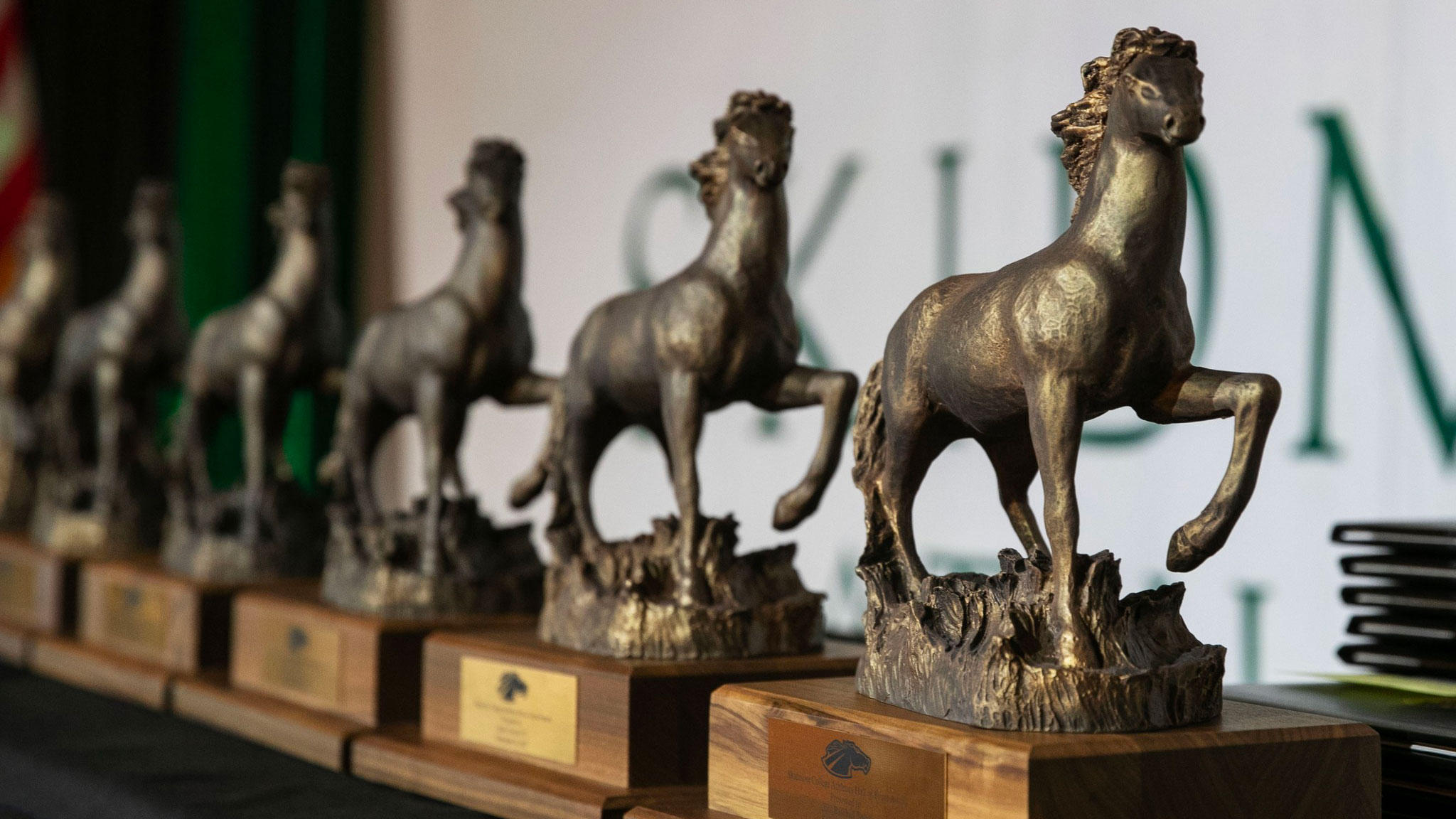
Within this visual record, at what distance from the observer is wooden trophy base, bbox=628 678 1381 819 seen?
2.97ft

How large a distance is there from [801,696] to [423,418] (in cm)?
78

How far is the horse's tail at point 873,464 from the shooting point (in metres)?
1.17

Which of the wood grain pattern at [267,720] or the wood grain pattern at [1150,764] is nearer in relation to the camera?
the wood grain pattern at [1150,764]

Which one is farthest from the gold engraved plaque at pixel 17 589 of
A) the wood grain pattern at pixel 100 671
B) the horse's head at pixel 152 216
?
the horse's head at pixel 152 216

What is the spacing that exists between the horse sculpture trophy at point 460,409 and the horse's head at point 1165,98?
861 mm

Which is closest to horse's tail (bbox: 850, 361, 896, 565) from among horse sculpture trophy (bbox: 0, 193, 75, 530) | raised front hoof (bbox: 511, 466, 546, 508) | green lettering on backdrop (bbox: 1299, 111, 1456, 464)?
raised front hoof (bbox: 511, 466, 546, 508)

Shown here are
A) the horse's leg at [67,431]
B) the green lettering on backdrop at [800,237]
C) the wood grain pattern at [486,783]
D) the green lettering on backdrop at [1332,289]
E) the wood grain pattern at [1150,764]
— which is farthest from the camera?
the horse's leg at [67,431]

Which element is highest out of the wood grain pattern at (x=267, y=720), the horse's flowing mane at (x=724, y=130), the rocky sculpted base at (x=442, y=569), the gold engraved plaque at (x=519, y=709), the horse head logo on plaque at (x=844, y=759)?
the horse's flowing mane at (x=724, y=130)

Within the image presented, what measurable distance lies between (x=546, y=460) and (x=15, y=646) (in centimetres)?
115

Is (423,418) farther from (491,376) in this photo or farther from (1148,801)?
(1148,801)

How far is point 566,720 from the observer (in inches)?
Answer: 51.9

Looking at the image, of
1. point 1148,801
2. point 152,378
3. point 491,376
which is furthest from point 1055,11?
point 152,378

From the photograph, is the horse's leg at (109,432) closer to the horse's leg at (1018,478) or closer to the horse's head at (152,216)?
the horse's head at (152,216)

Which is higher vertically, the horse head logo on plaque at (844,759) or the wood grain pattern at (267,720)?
the horse head logo on plaque at (844,759)
